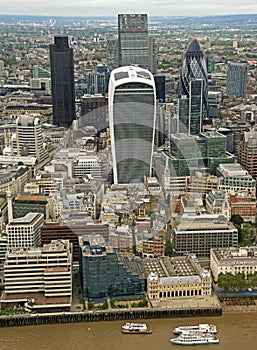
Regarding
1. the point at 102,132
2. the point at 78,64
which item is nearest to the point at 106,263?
the point at 102,132

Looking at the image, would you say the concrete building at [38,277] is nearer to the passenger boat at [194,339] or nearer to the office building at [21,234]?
the office building at [21,234]

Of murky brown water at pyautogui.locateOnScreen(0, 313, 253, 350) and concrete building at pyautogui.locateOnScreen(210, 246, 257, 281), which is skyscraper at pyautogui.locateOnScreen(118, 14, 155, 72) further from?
murky brown water at pyautogui.locateOnScreen(0, 313, 253, 350)

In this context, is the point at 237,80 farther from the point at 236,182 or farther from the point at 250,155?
the point at 236,182

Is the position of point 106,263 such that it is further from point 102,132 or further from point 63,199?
point 102,132

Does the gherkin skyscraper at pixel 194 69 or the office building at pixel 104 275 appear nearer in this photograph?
the office building at pixel 104 275

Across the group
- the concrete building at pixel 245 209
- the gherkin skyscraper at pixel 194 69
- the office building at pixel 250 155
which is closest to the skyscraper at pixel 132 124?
the concrete building at pixel 245 209

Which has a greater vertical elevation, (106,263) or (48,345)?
(106,263)

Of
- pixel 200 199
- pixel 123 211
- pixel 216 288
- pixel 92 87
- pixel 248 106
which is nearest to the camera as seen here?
pixel 216 288
